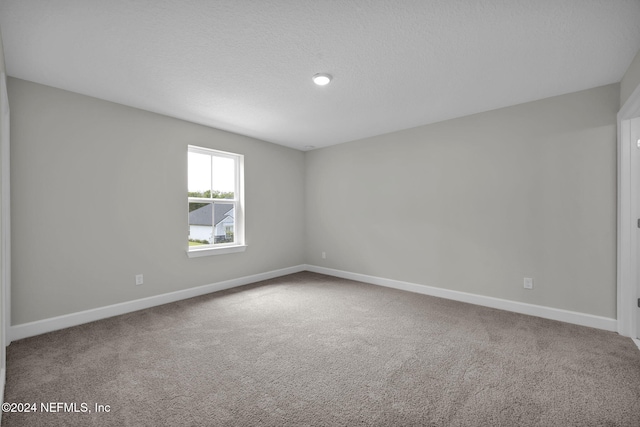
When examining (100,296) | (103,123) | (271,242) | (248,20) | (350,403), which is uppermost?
(248,20)

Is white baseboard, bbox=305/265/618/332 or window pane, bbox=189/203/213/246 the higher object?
window pane, bbox=189/203/213/246

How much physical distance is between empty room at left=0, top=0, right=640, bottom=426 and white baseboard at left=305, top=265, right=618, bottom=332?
23 mm

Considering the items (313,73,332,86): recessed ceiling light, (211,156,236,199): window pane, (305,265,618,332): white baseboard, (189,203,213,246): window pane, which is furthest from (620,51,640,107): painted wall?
(189,203,213,246): window pane

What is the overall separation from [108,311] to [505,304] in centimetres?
456

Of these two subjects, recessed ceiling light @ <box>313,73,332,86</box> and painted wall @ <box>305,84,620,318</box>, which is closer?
recessed ceiling light @ <box>313,73,332,86</box>

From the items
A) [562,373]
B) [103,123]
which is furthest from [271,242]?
[562,373]

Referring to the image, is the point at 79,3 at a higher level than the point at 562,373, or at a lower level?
higher

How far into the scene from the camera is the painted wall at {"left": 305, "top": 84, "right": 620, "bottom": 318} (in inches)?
116

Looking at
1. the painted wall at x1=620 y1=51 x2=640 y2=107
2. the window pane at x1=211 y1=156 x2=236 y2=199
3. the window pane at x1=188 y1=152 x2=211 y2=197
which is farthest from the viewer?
the window pane at x1=211 y1=156 x2=236 y2=199

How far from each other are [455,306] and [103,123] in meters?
4.63

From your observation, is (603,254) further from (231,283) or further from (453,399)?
Result: (231,283)

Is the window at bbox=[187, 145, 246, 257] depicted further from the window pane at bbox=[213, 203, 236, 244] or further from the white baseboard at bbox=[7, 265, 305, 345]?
the white baseboard at bbox=[7, 265, 305, 345]

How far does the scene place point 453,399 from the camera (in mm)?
1826

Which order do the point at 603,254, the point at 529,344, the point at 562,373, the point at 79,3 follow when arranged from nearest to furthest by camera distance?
the point at 79,3 < the point at 562,373 < the point at 529,344 < the point at 603,254
